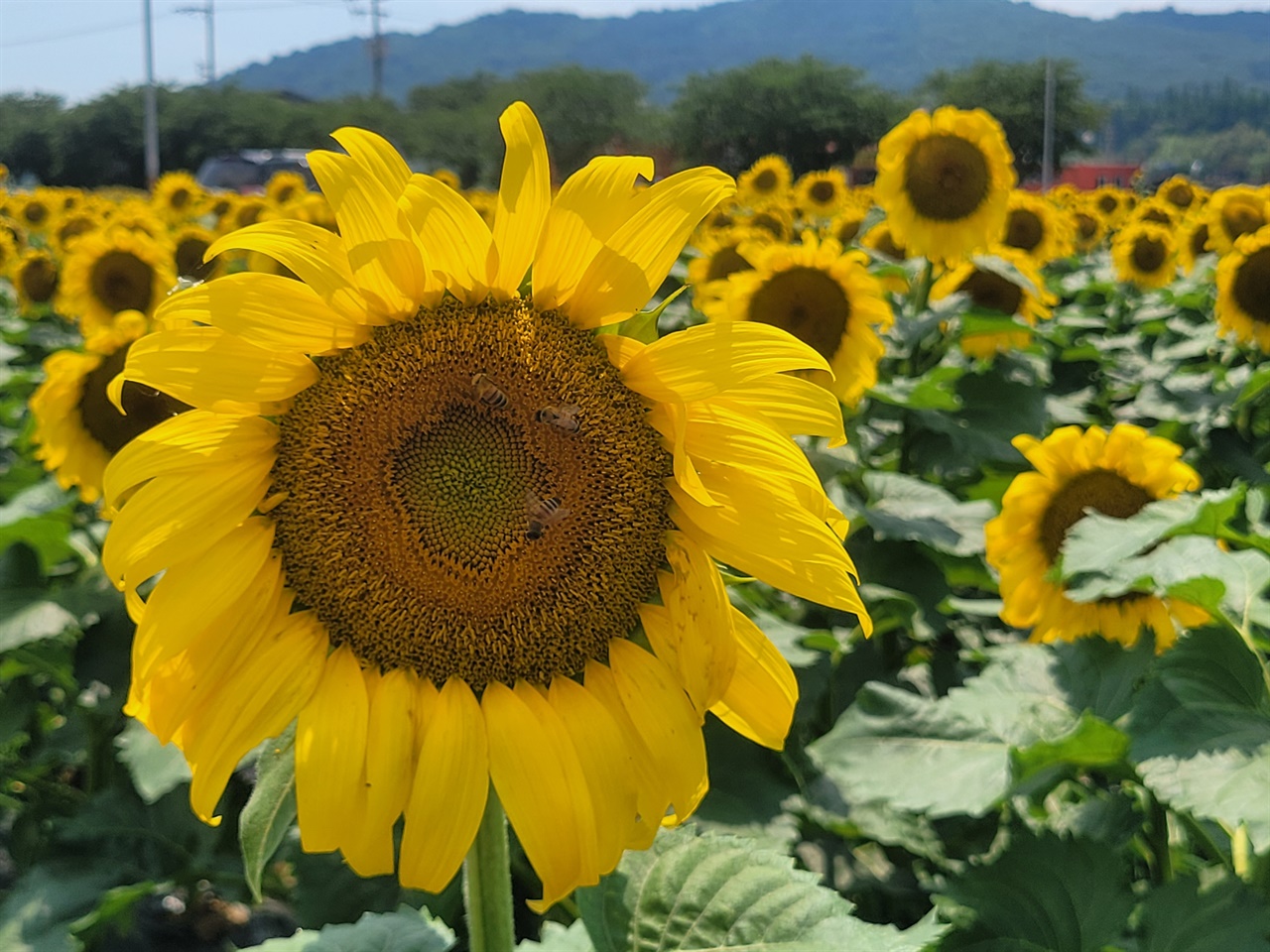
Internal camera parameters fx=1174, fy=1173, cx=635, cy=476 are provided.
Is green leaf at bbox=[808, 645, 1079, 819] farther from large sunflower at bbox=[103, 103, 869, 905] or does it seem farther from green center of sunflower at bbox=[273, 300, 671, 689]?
green center of sunflower at bbox=[273, 300, 671, 689]

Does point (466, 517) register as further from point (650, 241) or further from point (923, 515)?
point (923, 515)

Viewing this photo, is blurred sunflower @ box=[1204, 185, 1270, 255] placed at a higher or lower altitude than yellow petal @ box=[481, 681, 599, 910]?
higher

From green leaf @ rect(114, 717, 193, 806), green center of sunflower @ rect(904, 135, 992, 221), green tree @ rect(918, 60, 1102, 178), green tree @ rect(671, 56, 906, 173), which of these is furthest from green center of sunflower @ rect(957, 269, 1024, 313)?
green tree @ rect(918, 60, 1102, 178)

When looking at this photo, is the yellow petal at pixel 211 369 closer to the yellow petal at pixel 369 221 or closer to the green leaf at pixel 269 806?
the yellow petal at pixel 369 221

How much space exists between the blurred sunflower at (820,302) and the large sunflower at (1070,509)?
2.92ft

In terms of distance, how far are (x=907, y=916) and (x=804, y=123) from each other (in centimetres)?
4385

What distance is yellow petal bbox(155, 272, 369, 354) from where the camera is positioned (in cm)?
111

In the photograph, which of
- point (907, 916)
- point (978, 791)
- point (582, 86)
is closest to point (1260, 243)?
point (907, 916)

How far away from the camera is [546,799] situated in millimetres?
1135

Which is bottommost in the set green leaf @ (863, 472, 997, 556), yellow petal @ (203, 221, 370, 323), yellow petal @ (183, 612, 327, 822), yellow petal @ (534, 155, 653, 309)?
green leaf @ (863, 472, 997, 556)

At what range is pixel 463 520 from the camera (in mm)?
1199

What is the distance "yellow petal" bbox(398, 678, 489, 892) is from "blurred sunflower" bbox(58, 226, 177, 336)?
154 inches

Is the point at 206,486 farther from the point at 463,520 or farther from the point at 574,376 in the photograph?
the point at 574,376

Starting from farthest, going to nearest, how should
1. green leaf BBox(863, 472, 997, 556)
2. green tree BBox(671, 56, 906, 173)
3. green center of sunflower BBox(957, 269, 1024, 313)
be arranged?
green tree BBox(671, 56, 906, 173) < green center of sunflower BBox(957, 269, 1024, 313) < green leaf BBox(863, 472, 997, 556)
